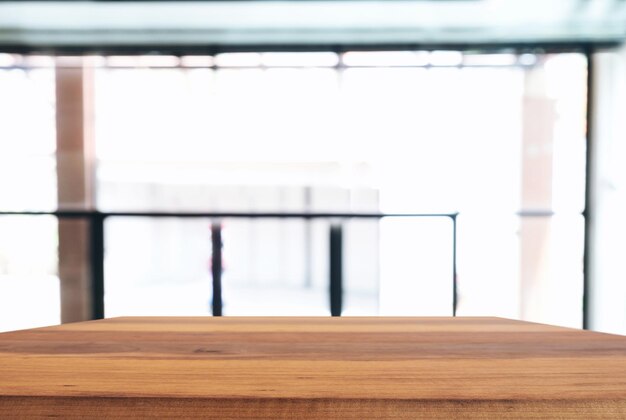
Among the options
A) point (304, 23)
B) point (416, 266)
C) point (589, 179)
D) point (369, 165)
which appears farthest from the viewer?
point (416, 266)

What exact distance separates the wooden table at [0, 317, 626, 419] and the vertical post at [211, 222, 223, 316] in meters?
2.85

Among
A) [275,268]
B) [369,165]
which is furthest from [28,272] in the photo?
Answer: [369,165]

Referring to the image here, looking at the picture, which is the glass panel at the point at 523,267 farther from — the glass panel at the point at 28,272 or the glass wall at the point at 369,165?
the glass panel at the point at 28,272

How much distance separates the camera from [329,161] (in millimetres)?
3895

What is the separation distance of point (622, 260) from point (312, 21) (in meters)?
2.82

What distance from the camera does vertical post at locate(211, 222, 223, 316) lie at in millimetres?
3562

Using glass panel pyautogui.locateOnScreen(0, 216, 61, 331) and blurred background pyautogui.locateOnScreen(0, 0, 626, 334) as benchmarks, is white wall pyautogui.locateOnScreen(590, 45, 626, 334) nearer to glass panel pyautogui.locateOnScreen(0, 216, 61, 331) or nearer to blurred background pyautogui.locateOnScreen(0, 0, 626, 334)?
blurred background pyautogui.locateOnScreen(0, 0, 626, 334)

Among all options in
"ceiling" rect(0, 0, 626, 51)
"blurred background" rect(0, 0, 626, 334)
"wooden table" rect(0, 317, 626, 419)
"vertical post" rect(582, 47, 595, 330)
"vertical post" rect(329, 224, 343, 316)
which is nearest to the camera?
"wooden table" rect(0, 317, 626, 419)

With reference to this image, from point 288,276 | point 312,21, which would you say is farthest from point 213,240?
point 312,21

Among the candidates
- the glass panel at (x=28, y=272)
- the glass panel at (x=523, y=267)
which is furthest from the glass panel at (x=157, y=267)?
the glass panel at (x=523, y=267)

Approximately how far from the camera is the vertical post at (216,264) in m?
3.56

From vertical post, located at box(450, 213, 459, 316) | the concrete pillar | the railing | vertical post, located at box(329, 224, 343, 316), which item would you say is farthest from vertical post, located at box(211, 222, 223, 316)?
the concrete pillar

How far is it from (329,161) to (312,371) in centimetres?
343

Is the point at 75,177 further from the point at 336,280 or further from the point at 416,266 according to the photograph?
the point at 416,266
